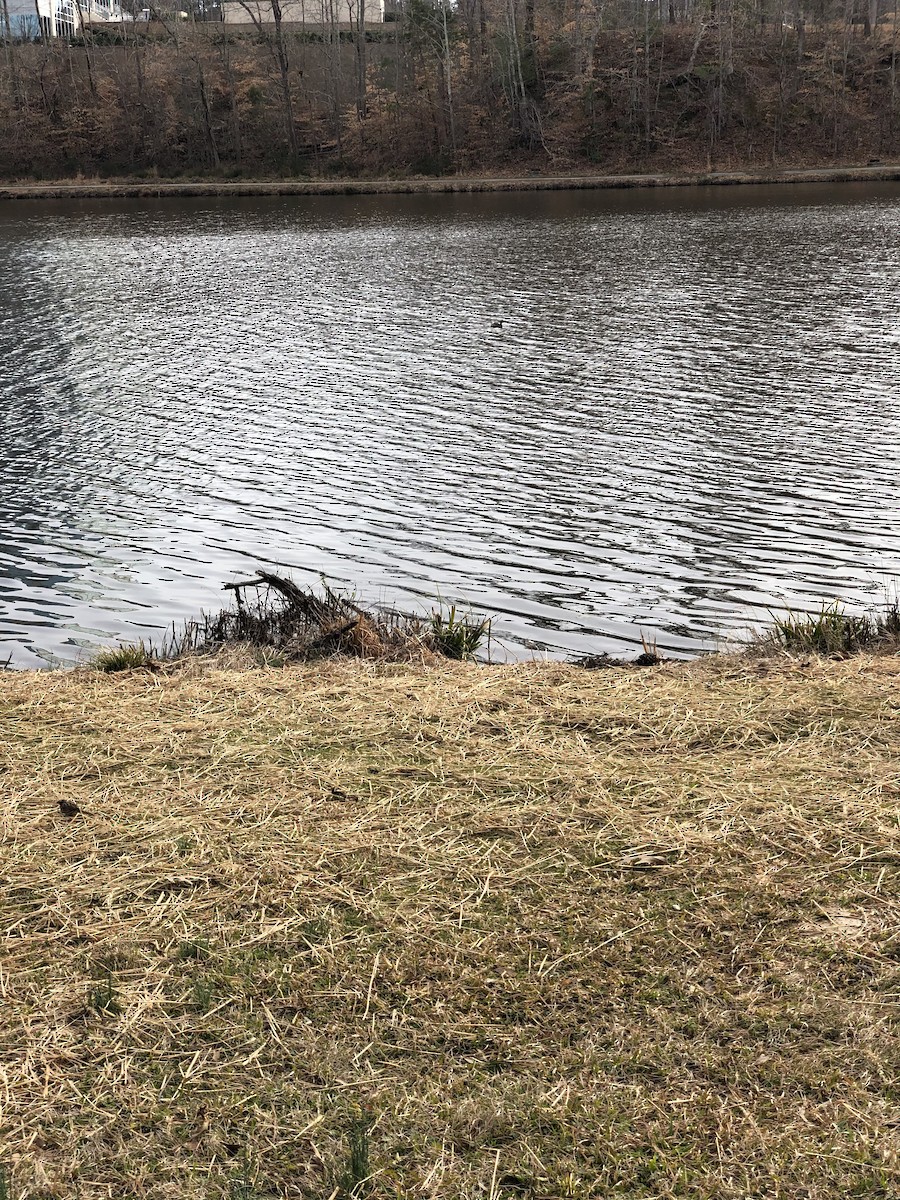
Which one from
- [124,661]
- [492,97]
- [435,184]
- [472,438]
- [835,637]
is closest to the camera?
[124,661]

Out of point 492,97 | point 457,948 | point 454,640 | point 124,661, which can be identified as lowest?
point 454,640

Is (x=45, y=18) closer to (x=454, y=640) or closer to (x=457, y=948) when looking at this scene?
(x=454, y=640)

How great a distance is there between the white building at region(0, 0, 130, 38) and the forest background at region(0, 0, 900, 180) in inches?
418

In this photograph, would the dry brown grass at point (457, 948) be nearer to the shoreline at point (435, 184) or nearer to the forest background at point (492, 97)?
the shoreline at point (435, 184)

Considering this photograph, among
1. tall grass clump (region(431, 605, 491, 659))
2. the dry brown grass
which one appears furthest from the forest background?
the dry brown grass

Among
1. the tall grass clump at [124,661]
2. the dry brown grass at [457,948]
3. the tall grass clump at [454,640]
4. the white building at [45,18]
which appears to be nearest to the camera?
the dry brown grass at [457,948]

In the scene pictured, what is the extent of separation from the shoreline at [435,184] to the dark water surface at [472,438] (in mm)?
23805

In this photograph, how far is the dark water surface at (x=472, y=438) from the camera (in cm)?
1067

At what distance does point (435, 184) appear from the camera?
61531mm

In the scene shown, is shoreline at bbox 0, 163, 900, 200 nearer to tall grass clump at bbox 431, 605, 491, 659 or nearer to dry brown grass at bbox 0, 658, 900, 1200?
tall grass clump at bbox 431, 605, 491, 659

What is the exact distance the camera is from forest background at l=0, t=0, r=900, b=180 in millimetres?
63000

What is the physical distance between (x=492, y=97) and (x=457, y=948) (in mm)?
72996

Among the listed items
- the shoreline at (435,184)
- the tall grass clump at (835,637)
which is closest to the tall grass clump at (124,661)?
the tall grass clump at (835,637)

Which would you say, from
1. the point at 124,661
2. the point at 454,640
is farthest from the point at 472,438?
the point at 124,661
